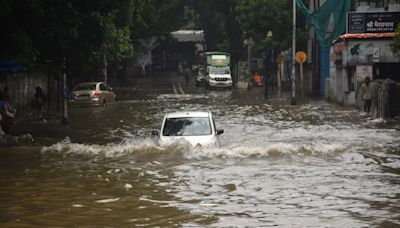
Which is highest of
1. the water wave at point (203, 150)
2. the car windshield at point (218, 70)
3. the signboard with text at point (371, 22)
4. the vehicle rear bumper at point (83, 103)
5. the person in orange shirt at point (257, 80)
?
the signboard with text at point (371, 22)

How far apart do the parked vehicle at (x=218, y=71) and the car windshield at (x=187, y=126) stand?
47263 mm

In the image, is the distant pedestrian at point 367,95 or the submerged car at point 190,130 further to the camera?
the distant pedestrian at point 367,95

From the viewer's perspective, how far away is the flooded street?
11664mm

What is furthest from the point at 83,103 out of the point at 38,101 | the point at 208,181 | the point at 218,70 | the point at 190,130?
the point at 218,70

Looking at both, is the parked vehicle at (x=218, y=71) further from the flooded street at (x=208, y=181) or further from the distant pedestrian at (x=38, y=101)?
the flooded street at (x=208, y=181)

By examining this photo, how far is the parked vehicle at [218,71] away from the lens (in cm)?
6631

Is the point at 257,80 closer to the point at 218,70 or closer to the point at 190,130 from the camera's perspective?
the point at 218,70

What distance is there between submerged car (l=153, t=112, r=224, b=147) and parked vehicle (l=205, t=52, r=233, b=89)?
47140 millimetres

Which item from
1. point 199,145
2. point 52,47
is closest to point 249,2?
point 52,47

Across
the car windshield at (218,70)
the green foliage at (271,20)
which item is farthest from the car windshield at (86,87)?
the car windshield at (218,70)

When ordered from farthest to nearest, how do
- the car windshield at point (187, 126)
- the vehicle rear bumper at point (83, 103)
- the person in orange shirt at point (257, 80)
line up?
the person in orange shirt at point (257, 80)
the vehicle rear bumper at point (83, 103)
the car windshield at point (187, 126)

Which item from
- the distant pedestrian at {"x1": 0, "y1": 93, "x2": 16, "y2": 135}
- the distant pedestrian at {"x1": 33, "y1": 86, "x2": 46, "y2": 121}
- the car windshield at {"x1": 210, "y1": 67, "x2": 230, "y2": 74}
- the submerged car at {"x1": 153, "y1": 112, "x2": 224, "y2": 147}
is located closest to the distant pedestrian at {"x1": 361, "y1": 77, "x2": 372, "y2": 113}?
the distant pedestrian at {"x1": 33, "y1": 86, "x2": 46, "y2": 121}

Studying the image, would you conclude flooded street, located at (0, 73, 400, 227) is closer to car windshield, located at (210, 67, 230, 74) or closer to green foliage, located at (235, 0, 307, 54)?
green foliage, located at (235, 0, 307, 54)

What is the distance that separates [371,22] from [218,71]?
30441 millimetres
